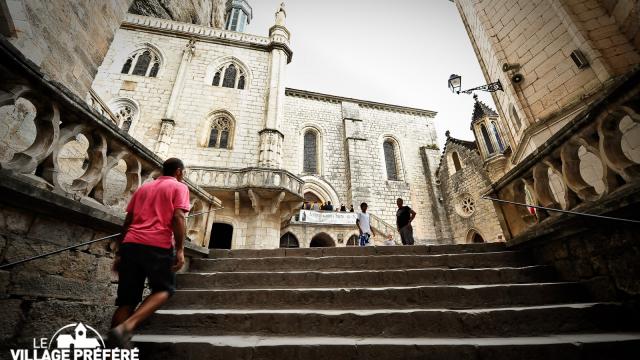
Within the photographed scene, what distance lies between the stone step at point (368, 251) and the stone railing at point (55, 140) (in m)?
1.81

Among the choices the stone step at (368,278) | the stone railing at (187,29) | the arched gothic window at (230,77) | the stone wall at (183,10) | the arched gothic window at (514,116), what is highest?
the stone wall at (183,10)

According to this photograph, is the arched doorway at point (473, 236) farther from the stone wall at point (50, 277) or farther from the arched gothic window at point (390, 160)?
the stone wall at point (50, 277)

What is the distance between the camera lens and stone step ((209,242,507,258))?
12.1 ft

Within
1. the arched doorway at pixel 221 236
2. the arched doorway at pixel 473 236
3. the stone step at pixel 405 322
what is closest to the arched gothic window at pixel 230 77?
the arched doorway at pixel 221 236

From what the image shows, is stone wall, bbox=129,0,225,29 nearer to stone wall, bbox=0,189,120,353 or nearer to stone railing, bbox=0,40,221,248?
stone railing, bbox=0,40,221,248

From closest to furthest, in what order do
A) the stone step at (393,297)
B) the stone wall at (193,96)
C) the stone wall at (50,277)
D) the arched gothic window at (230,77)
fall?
the stone wall at (50,277) → the stone step at (393,297) → the stone wall at (193,96) → the arched gothic window at (230,77)

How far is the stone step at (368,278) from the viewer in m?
2.79

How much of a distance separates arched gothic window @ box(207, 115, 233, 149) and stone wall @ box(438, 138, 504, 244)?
14.9 meters

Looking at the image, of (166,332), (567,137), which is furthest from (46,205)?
(567,137)

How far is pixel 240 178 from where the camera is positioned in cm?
905

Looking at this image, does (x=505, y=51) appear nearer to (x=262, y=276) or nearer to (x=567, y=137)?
(x=567, y=137)

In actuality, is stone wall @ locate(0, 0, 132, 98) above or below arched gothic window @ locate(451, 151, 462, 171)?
below

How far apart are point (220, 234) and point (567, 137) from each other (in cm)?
1047

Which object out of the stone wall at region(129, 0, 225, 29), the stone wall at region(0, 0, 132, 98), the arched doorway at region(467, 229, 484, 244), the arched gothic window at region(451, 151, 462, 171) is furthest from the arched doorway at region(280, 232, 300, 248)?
the stone wall at region(129, 0, 225, 29)
